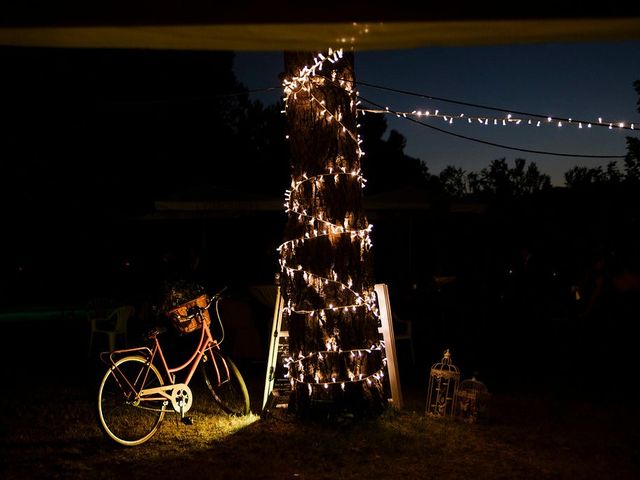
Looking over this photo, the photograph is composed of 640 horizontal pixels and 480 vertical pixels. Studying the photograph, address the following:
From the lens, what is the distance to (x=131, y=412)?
6125mm

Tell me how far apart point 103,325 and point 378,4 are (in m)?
7.66

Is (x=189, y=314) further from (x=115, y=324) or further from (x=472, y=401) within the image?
(x=115, y=324)

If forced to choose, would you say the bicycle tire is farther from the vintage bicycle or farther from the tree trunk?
the tree trunk

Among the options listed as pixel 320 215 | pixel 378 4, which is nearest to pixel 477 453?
pixel 320 215

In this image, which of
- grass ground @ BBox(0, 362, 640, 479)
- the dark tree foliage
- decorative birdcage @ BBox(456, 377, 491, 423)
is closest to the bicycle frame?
grass ground @ BBox(0, 362, 640, 479)

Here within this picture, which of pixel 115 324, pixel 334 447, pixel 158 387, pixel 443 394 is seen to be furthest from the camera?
pixel 115 324

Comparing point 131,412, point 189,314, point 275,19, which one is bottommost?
point 131,412

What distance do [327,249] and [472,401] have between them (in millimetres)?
1950

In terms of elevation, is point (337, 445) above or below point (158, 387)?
below

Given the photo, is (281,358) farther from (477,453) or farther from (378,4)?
(378,4)

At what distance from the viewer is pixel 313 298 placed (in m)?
5.69

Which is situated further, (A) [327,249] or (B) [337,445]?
(A) [327,249]

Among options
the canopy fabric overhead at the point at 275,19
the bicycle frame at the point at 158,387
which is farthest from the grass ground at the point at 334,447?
the canopy fabric overhead at the point at 275,19

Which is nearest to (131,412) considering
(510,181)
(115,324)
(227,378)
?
(227,378)
